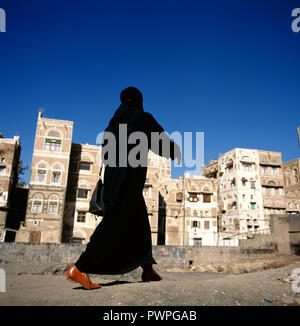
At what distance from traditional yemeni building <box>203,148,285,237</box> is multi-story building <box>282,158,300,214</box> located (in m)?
3.16

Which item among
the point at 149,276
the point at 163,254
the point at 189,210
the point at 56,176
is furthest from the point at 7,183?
the point at 149,276

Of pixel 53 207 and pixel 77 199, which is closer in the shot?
pixel 53 207

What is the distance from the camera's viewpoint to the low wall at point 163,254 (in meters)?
8.20

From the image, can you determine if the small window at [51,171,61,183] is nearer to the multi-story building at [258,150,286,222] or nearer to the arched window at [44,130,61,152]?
the arched window at [44,130,61,152]

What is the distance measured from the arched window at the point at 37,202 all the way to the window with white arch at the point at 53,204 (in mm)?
820

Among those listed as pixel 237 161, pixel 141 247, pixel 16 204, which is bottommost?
pixel 141 247

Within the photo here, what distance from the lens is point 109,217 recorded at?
310cm

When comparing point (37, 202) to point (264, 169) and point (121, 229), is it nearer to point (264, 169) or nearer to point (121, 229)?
point (121, 229)

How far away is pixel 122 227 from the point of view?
3102 mm

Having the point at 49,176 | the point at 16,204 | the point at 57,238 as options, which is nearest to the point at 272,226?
the point at 57,238

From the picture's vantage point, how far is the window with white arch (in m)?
29.3

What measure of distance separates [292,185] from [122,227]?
4707 cm

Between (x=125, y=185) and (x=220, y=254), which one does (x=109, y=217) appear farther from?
(x=220, y=254)
